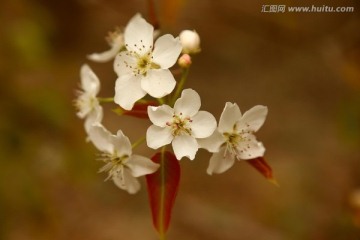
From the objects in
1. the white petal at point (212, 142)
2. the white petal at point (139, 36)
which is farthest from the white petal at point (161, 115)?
the white petal at point (139, 36)

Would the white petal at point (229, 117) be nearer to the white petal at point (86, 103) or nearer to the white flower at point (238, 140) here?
the white flower at point (238, 140)

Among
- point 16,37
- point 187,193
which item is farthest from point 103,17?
point 187,193

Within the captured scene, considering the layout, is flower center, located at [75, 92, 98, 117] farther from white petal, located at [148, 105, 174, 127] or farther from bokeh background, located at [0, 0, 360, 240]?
bokeh background, located at [0, 0, 360, 240]

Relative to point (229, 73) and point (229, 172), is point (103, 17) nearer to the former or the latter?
point (229, 73)

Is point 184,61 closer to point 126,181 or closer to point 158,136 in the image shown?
point 158,136

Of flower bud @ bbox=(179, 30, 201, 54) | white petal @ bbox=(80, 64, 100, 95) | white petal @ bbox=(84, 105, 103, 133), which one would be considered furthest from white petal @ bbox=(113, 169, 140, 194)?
flower bud @ bbox=(179, 30, 201, 54)

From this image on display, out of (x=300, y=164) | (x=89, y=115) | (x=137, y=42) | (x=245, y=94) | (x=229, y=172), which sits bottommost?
(x=89, y=115)
